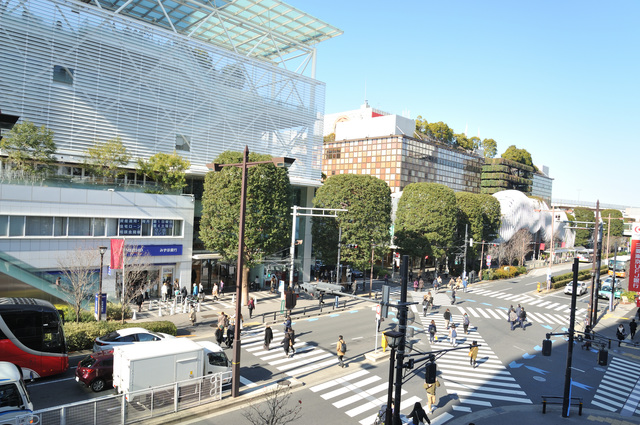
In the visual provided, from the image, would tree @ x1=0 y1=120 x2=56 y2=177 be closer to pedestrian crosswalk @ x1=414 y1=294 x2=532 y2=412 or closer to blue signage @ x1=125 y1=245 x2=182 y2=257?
blue signage @ x1=125 y1=245 x2=182 y2=257

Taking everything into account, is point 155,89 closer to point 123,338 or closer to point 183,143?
point 183,143

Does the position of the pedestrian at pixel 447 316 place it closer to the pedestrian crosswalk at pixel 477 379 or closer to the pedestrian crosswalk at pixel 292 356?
the pedestrian crosswalk at pixel 477 379

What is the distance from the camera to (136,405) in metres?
13.6

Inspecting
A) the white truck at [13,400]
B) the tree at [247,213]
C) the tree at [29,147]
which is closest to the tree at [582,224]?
the tree at [247,213]

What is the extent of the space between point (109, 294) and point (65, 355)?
13.9 m

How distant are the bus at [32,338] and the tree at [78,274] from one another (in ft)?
19.0

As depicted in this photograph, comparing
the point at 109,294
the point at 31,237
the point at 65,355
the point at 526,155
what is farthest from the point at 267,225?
the point at 526,155

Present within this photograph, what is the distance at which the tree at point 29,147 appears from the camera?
1143 inches

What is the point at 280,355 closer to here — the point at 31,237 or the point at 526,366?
the point at 526,366

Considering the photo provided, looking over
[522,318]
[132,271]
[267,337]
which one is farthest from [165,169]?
[522,318]

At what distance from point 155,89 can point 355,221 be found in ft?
75.2

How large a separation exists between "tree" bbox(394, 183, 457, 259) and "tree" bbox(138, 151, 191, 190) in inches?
1155

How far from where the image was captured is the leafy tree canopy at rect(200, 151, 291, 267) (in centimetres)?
3234

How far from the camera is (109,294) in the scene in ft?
99.1
